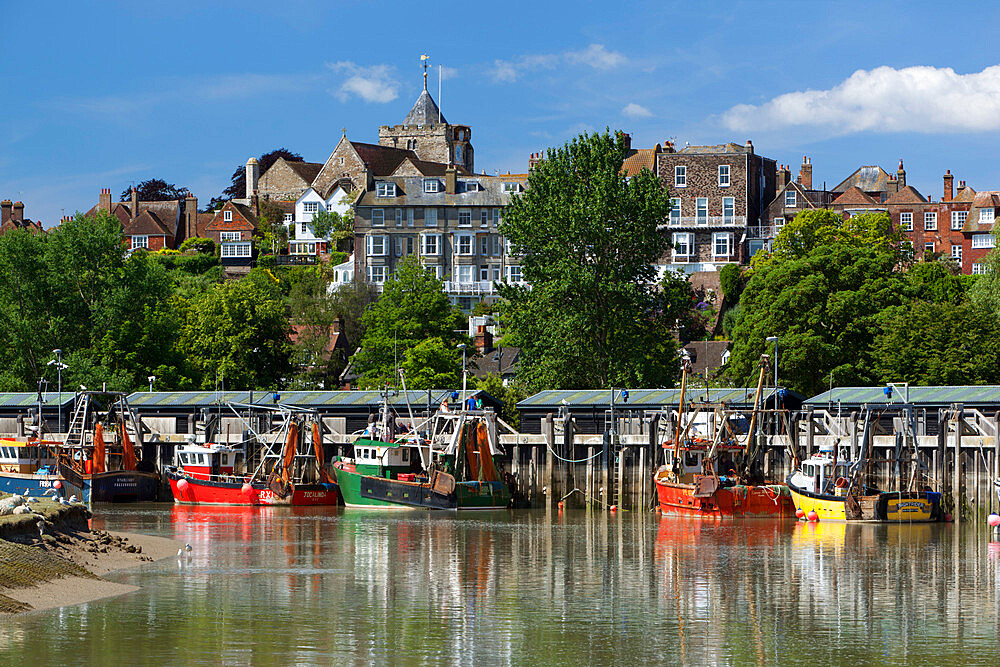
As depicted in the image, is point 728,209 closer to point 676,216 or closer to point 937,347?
point 676,216

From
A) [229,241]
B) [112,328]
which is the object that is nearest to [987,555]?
[112,328]

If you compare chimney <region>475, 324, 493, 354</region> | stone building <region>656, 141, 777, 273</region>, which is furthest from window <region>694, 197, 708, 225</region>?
chimney <region>475, 324, 493, 354</region>

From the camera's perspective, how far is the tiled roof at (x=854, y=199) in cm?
13175

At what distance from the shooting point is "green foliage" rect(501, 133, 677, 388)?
7925cm

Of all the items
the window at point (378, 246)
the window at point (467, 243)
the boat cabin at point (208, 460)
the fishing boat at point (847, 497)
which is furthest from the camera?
the window at point (467, 243)

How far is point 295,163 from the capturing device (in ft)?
566

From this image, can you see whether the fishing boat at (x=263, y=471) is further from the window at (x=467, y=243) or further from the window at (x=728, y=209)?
the window at (x=728, y=209)

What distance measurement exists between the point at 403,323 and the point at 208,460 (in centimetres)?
2378

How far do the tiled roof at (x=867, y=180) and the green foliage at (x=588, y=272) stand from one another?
60.7 metres

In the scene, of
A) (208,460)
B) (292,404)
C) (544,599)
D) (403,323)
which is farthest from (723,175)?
(544,599)

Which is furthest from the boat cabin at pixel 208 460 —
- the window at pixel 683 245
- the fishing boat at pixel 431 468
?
the window at pixel 683 245

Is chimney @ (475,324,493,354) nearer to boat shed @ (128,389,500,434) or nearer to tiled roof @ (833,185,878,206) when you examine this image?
boat shed @ (128,389,500,434)

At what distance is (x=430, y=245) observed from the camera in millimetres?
136625

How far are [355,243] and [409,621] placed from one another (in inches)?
4173
